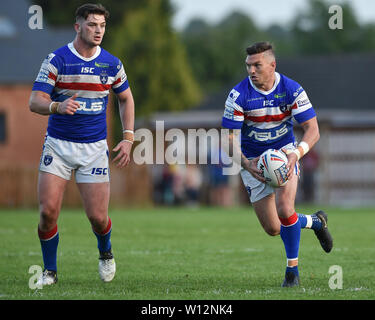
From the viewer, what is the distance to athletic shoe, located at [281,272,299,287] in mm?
8000

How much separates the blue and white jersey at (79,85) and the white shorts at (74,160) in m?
0.07

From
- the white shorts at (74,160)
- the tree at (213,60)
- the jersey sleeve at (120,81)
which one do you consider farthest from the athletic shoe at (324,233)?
the tree at (213,60)

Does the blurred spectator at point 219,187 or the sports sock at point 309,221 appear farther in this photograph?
the blurred spectator at point 219,187

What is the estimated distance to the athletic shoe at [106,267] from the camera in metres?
8.40

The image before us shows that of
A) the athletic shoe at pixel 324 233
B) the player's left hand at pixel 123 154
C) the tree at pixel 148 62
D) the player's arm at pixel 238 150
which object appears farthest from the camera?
the tree at pixel 148 62

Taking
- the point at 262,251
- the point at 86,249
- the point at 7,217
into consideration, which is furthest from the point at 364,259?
the point at 7,217

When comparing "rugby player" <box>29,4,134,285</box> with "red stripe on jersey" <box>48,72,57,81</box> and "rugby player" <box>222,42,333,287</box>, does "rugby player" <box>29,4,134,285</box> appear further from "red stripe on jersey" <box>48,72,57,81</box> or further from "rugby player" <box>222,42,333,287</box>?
"rugby player" <box>222,42,333,287</box>

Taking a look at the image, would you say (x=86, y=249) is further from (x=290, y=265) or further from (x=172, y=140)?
(x=172, y=140)

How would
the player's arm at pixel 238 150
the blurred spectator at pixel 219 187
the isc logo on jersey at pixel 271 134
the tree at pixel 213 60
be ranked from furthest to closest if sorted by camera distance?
the tree at pixel 213 60, the blurred spectator at pixel 219 187, the isc logo on jersey at pixel 271 134, the player's arm at pixel 238 150

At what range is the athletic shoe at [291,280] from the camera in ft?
26.2

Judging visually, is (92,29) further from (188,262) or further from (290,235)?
(188,262)

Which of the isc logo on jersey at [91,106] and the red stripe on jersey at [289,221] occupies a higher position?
the isc logo on jersey at [91,106]

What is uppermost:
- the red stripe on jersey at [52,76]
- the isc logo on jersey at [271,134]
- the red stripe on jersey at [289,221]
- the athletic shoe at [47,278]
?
the red stripe on jersey at [52,76]

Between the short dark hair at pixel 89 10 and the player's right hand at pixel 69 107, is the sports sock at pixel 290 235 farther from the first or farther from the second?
the short dark hair at pixel 89 10
